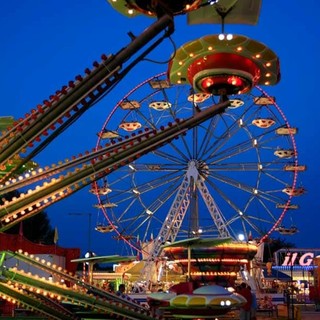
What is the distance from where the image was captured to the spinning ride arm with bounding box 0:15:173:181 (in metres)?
7.32

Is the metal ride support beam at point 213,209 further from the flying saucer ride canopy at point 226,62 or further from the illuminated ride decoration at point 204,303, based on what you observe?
the flying saucer ride canopy at point 226,62

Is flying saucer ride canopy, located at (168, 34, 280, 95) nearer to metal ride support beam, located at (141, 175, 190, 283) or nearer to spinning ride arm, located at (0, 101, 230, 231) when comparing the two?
spinning ride arm, located at (0, 101, 230, 231)

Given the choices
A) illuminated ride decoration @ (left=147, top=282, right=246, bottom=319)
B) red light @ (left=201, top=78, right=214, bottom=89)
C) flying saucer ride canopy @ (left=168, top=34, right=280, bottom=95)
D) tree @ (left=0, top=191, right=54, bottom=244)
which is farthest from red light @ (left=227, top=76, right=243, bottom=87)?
tree @ (left=0, top=191, right=54, bottom=244)

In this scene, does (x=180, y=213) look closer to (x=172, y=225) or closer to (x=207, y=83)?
(x=172, y=225)

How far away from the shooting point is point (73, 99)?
767 centimetres

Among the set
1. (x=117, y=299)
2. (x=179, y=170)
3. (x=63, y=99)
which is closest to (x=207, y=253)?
(x=179, y=170)

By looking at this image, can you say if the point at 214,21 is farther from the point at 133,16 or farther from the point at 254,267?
the point at 254,267

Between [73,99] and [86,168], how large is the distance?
1.40m

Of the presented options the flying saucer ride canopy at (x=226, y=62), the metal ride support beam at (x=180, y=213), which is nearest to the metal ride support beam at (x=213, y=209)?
the metal ride support beam at (x=180, y=213)

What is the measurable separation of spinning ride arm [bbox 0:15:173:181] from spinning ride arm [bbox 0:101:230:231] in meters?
0.54

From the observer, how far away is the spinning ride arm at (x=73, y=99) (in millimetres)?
7324

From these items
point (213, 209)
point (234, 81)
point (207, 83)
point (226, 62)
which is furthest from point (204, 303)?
point (213, 209)

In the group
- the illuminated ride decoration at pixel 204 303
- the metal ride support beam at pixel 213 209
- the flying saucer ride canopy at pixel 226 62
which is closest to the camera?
the flying saucer ride canopy at pixel 226 62

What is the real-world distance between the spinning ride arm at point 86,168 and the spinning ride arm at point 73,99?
54 cm
